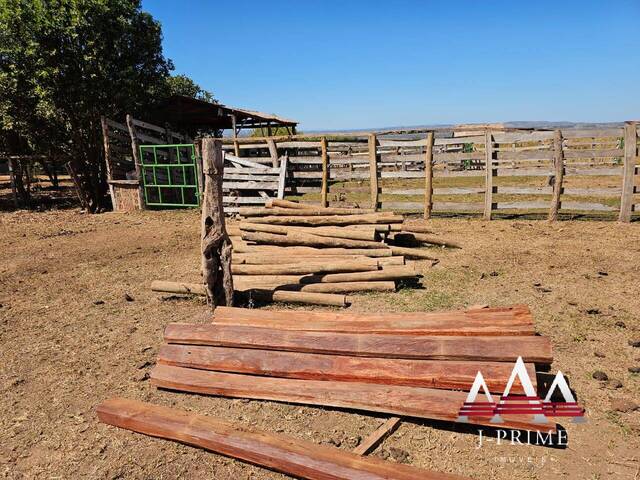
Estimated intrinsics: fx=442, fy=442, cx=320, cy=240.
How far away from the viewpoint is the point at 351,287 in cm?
659

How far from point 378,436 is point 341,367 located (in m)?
0.67

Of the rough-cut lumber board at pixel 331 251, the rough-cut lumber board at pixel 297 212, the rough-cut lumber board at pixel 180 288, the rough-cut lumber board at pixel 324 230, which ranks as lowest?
the rough-cut lumber board at pixel 180 288

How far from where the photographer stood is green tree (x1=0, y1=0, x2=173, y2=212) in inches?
537

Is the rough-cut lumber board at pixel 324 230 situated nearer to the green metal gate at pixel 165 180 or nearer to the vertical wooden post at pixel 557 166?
the vertical wooden post at pixel 557 166

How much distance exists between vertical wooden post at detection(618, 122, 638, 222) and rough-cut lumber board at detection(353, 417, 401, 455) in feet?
32.4

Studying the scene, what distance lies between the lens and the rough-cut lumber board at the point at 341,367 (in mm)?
3529

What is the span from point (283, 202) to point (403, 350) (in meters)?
5.92

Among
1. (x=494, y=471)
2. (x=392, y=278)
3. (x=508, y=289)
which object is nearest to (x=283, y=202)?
(x=392, y=278)

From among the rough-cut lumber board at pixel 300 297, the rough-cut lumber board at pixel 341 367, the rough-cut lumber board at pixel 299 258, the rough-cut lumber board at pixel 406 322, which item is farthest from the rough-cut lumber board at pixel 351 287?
the rough-cut lumber board at pixel 341 367

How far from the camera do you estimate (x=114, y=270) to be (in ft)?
27.2

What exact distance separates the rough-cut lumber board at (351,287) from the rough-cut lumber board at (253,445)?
3.20 metres

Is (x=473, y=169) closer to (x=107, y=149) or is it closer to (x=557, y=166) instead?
(x=557, y=166)

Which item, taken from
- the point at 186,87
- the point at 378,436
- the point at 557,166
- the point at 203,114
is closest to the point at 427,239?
the point at 557,166
